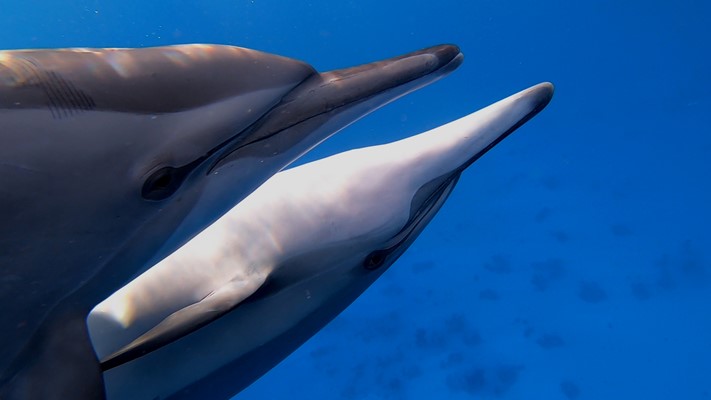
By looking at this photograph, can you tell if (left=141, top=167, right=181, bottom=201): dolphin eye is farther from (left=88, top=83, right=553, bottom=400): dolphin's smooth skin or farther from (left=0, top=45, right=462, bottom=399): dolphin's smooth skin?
(left=88, top=83, right=553, bottom=400): dolphin's smooth skin

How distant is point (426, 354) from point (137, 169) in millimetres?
7077

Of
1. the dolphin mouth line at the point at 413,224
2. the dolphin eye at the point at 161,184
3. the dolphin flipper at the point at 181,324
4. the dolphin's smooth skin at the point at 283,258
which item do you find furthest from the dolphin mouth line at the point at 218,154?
the dolphin mouth line at the point at 413,224

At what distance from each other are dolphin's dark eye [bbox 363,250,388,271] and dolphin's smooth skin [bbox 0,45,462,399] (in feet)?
3.34

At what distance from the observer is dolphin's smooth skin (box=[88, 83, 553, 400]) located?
2.38 meters

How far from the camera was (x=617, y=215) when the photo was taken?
1002 cm

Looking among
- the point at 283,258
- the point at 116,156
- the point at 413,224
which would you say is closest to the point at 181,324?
the point at 283,258

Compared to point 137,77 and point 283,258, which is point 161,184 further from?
point 283,258

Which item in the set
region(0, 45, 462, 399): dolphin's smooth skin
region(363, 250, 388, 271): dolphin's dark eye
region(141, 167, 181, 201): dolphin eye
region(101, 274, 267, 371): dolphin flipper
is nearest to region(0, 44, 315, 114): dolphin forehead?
region(0, 45, 462, 399): dolphin's smooth skin

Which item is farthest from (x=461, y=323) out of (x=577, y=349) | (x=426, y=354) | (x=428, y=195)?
(x=428, y=195)

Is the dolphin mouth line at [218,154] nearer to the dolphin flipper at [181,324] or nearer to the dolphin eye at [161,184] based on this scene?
the dolphin eye at [161,184]

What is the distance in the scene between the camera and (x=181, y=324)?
205 cm

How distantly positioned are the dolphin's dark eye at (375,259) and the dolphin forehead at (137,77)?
4.02 ft

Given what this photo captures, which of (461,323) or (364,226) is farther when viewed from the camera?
(461,323)

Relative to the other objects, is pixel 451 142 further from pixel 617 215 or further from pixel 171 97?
pixel 617 215
